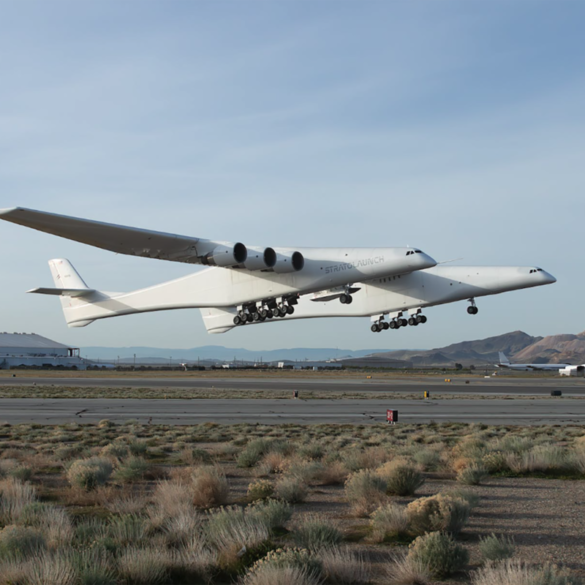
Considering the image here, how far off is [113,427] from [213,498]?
11.6 m

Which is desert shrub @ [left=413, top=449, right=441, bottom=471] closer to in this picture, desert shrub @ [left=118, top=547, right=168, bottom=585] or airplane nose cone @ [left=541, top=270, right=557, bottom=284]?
desert shrub @ [left=118, top=547, right=168, bottom=585]

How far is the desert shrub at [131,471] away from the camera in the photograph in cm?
1040

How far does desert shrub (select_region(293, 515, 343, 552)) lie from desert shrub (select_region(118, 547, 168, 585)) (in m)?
1.46

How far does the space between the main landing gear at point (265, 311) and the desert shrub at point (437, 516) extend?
27680 mm

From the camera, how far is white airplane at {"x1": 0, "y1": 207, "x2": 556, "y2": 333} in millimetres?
29734

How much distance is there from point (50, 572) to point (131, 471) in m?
5.93

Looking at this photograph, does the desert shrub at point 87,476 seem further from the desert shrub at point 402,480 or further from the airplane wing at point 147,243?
the airplane wing at point 147,243

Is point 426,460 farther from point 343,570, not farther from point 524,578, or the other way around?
point 524,578

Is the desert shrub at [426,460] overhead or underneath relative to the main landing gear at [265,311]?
underneath

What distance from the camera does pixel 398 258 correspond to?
2977 cm

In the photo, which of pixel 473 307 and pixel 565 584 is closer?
pixel 565 584

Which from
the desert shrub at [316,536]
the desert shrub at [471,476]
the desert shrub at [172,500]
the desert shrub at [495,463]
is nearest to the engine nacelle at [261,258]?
the desert shrub at [495,463]

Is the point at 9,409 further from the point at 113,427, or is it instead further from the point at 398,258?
the point at 398,258

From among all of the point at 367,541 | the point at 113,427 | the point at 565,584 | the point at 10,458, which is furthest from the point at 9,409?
the point at 565,584
